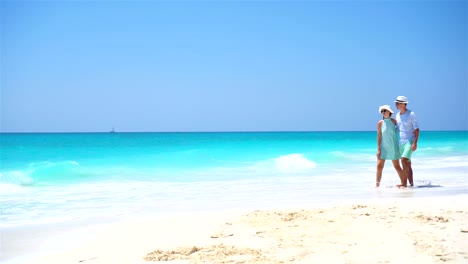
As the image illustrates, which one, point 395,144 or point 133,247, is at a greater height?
point 395,144

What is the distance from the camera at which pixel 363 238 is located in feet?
13.4

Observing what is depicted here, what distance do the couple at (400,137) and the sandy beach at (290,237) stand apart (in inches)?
85.3

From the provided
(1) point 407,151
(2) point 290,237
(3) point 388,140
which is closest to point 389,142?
(3) point 388,140

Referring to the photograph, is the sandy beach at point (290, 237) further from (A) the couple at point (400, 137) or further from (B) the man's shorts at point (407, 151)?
(A) the couple at point (400, 137)

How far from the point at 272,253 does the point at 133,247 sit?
4.44 ft

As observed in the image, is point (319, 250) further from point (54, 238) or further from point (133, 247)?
point (54, 238)

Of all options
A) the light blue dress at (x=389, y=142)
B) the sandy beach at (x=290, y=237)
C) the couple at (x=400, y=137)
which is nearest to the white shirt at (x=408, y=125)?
the couple at (x=400, y=137)

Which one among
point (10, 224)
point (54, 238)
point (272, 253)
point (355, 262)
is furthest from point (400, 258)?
point (10, 224)

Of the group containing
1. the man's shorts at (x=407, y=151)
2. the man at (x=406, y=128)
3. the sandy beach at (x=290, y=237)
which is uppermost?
the man at (x=406, y=128)

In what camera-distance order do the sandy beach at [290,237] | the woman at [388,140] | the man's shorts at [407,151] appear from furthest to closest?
1. the woman at [388,140]
2. the man's shorts at [407,151]
3. the sandy beach at [290,237]

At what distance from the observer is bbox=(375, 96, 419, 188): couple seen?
25.2 ft

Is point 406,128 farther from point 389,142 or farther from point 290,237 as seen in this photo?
point 290,237

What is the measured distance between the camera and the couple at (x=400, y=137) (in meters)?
7.69

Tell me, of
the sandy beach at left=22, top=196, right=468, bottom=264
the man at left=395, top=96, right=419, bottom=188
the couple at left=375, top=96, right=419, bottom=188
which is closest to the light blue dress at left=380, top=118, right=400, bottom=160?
the couple at left=375, top=96, right=419, bottom=188
